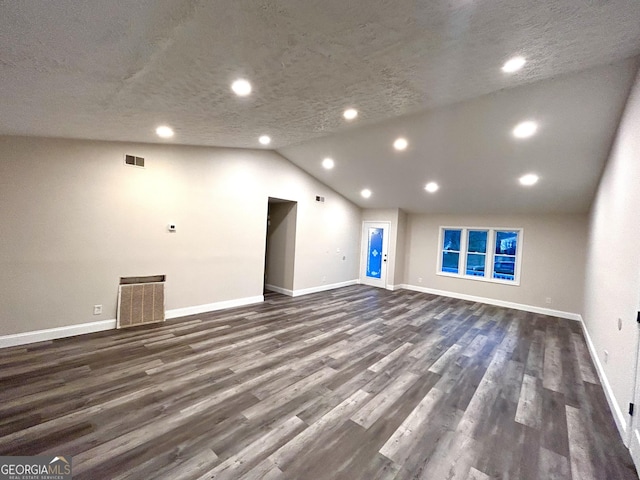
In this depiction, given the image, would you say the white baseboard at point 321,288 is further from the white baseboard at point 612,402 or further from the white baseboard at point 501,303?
the white baseboard at point 612,402

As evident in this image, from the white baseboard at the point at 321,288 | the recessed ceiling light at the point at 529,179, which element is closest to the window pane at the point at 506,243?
the recessed ceiling light at the point at 529,179

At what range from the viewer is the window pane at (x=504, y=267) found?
677 cm

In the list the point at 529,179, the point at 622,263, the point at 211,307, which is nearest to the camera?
the point at 622,263

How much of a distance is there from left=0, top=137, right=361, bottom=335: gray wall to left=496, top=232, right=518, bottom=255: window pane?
202 inches

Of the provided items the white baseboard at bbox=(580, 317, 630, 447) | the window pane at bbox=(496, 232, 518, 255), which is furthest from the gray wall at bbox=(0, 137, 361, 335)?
the white baseboard at bbox=(580, 317, 630, 447)

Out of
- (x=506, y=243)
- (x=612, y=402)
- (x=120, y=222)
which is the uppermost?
(x=506, y=243)

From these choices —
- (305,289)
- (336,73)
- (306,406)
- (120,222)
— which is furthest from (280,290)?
(336,73)

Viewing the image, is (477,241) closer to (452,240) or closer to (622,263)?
(452,240)

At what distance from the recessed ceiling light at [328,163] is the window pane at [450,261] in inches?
166

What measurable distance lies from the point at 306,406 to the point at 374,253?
6443 mm

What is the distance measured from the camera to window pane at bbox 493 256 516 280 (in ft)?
22.2

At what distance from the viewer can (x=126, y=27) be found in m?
1.51

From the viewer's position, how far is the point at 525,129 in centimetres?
362

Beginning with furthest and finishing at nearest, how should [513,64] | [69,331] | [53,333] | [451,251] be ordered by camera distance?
[451,251], [69,331], [53,333], [513,64]
